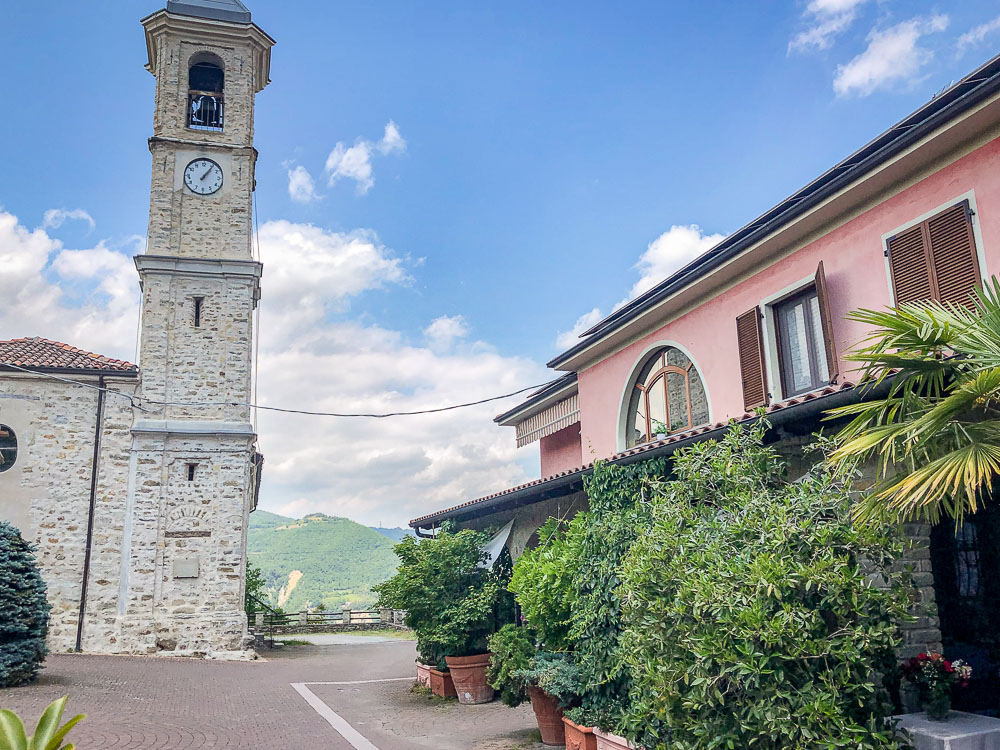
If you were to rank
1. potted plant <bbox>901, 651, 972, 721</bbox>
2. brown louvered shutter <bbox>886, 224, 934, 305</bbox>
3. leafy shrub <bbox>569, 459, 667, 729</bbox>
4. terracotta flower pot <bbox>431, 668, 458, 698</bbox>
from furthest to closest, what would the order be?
1. terracotta flower pot <bbox>431, 668, 458, 698</bbox>
2. brown louvered shutter <bbox>886, 224, 934, 305</bbox>
3. leafy shrub <bbox>569, 459, 667, 729</bbox>
4. potted plant <bbox>901, 651, 972, 721</bbox>

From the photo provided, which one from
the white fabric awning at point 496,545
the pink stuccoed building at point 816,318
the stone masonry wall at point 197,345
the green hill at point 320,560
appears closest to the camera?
the pink stuccoed building at point 816,318

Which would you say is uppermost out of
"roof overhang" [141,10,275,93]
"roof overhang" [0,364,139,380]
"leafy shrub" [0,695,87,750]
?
"roof overhang" [141,10,275,93]

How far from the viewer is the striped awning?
16656 mm

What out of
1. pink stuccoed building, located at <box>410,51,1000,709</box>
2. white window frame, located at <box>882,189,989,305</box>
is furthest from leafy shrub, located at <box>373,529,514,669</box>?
white window frame, located at <box>882,189,989,305</box>

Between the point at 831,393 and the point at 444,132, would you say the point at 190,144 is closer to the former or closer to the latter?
the point at 444,132

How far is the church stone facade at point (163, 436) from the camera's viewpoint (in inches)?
692

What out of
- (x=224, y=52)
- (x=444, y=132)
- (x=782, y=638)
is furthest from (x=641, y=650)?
(x=224, y=52)

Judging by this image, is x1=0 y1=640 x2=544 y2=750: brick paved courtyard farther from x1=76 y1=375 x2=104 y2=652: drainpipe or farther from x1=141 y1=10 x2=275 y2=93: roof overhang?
x1=141 y1=10 x2=275 y2=93: roof overhang

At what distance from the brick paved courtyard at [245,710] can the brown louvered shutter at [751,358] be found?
5297 millimetres

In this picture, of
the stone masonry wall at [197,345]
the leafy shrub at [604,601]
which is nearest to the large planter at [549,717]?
the leafy shrub at [604,601]

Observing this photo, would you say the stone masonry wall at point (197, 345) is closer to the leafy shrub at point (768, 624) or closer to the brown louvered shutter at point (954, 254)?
the leafy shrub at point (768, 624)

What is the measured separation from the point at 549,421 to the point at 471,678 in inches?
305

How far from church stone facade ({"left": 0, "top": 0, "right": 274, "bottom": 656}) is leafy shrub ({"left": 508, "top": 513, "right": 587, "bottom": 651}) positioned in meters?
12.3

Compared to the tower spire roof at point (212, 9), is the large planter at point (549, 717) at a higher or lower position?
lower
